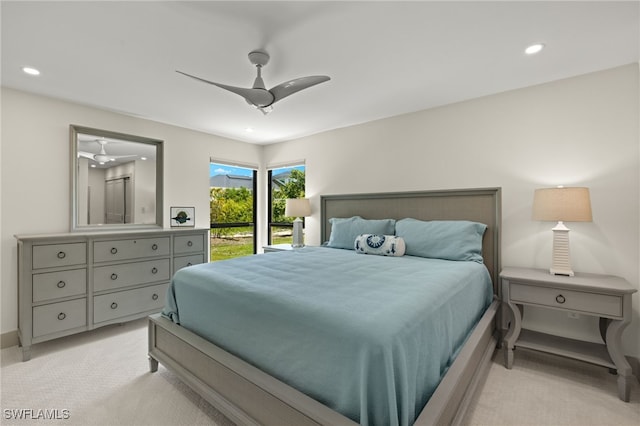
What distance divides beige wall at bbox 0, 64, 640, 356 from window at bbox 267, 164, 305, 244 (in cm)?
153

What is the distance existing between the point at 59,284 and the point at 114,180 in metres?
1.33

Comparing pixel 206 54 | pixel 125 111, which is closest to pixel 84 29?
pixel 206 54

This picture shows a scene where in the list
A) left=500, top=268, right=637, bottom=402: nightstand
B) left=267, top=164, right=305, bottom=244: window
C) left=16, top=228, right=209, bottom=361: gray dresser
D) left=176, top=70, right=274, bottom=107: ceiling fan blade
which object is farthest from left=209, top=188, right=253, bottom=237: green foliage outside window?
left=500, top=268, right=637, bottom=402: nightstand

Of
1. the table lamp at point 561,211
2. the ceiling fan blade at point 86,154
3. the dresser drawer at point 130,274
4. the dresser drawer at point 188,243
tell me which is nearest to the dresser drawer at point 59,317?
the dresser drawer at point 130,274

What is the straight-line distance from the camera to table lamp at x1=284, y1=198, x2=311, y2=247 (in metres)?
4.28

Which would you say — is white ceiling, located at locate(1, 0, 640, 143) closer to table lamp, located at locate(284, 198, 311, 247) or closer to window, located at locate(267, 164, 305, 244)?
table lamp, located at locate(284, 198, 311, 247)

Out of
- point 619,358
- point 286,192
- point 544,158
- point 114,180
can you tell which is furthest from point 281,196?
point 619,358

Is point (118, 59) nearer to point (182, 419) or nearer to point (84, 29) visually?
point (84, 29)

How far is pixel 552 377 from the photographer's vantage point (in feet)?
7.25

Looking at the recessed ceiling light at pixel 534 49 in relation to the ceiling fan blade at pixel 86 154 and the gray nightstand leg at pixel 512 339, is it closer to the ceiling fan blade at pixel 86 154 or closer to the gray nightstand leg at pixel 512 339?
the gray nightstand leg at pixel 512 339

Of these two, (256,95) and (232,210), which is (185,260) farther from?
(256,95)

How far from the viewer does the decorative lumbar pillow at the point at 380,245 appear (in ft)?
9.60

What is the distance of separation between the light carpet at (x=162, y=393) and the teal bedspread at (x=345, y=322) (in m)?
0.48

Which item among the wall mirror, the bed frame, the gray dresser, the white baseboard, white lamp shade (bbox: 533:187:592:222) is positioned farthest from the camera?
the wall mirror
